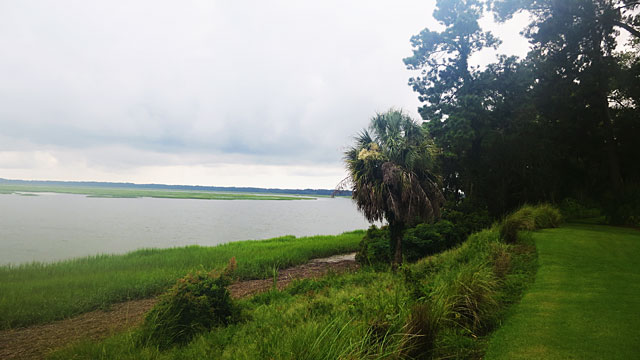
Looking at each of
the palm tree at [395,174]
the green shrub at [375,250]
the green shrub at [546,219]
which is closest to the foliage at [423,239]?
the green shrub at [375,250]

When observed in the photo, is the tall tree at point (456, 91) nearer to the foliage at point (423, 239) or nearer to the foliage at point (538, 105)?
the foliage at point (538, 105)

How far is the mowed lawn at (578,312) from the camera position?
11.7ft

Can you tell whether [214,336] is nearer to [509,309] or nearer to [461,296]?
[461,296]

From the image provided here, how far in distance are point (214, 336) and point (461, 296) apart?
4529 millimetres

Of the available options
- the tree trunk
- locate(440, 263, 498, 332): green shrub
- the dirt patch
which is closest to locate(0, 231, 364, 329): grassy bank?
the dirt patch

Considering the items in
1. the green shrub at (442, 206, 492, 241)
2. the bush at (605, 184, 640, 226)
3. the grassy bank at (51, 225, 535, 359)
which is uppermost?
the bush at (605, 184, 640, 226)

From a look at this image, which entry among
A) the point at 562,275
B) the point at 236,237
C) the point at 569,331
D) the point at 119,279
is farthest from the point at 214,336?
the point at 236,237

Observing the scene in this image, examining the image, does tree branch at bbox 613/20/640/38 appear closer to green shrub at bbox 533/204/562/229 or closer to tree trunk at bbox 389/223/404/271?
green shrub at bbox 533/204/562/229

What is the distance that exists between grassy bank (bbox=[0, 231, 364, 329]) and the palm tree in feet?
19.7

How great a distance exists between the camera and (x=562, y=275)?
6438 mm

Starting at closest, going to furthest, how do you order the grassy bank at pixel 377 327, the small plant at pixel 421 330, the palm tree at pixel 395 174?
the grassy bank at pixel 377 327 < the small plant at pixel 421 330 < the palm tree at pixel 395 174

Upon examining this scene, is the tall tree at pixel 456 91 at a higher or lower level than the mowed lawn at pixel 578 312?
higher

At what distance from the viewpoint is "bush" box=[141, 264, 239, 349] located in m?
6.18

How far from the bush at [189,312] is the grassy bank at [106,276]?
4.73 metres
